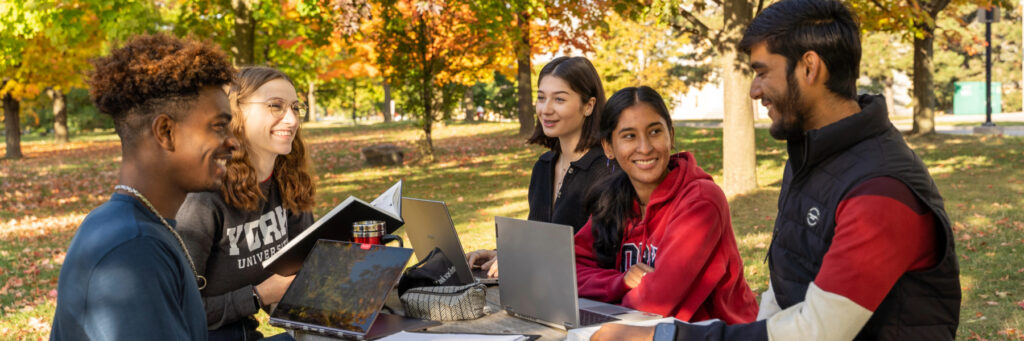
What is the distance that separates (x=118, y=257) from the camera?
5.49 ft

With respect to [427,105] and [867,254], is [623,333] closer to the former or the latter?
[867,254]

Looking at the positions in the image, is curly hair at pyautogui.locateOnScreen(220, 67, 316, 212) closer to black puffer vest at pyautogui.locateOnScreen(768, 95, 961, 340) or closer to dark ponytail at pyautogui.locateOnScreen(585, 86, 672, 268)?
dark ponytail at pyautogui.locateOnScreen(585, 86, 672, 268)

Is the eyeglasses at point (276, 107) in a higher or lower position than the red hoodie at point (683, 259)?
higher

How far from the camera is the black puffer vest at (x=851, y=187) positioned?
2014 millimetres

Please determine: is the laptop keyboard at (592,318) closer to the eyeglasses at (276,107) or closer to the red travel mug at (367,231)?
the red travel mug at (367,231)

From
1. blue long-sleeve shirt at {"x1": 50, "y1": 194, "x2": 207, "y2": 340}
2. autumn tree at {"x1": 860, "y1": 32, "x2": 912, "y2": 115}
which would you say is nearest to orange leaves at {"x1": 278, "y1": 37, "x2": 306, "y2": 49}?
blue long-sleeve shirt at {"x1": 50, "y1": 194, "x2": 207, "y2": 340}

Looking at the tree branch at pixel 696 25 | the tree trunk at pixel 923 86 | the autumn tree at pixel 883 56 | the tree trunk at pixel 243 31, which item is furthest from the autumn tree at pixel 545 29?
the autumn tree at pixel 883 56

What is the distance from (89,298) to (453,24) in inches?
640

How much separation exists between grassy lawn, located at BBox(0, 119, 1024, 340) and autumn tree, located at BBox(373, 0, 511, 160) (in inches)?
63.0

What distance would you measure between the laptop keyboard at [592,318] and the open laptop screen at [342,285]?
2.06 ft

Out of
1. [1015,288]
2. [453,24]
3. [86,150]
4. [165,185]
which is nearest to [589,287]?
[165,185]

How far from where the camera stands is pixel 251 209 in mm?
3312

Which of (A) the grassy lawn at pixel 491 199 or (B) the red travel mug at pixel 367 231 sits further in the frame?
(A) the grassy lawn at pixel 491 199

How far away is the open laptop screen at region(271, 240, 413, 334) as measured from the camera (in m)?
2.62
